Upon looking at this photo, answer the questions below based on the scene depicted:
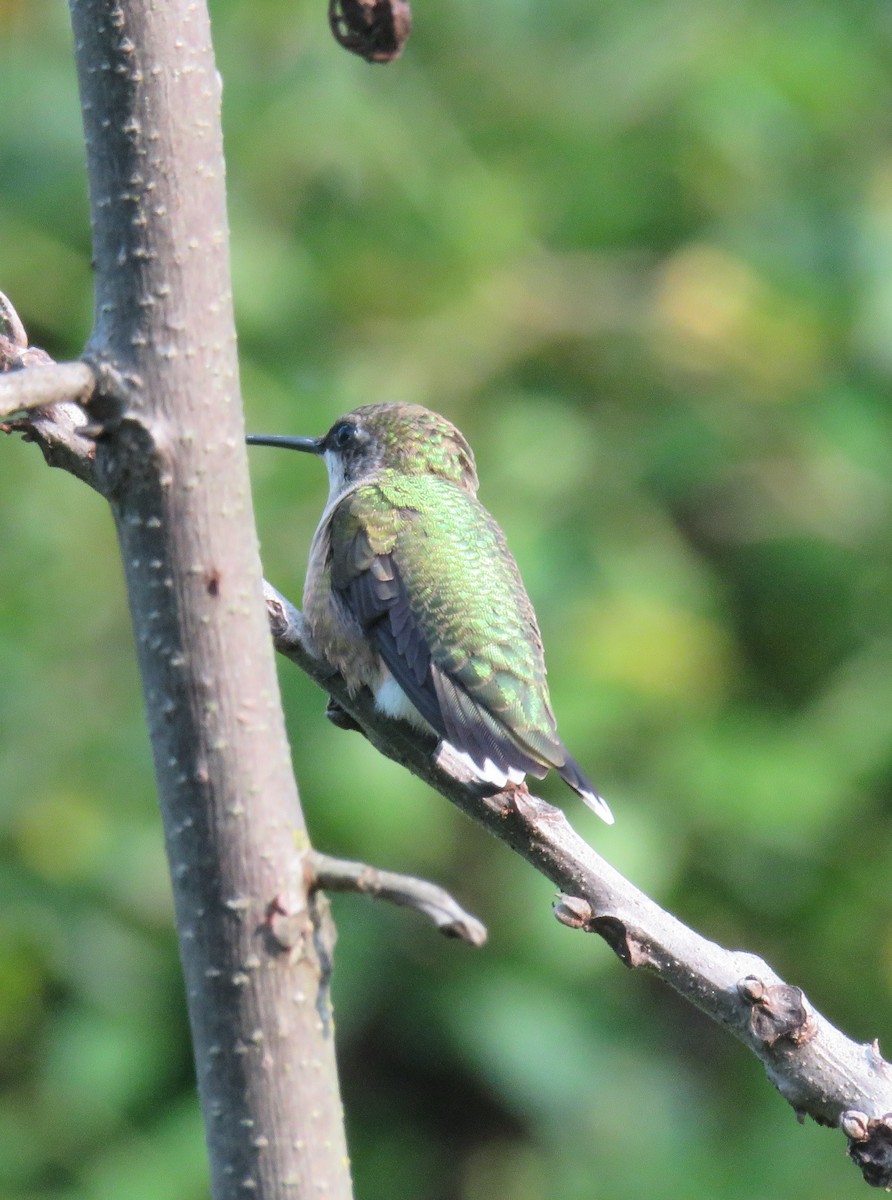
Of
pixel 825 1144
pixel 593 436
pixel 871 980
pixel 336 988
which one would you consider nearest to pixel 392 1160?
pixel 336 988

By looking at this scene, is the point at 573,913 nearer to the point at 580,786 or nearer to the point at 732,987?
the point at 732,987

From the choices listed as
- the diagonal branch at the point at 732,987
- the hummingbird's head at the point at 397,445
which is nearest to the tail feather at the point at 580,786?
the diagonal branch at the point at 732,987

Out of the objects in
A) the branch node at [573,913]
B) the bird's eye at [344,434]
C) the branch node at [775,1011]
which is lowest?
the branch node at [775,1011]

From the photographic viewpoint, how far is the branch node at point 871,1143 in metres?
1.64

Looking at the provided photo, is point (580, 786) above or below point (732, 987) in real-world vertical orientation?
above

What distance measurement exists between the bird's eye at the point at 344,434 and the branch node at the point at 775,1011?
8.32 ft

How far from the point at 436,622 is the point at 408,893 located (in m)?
1.74

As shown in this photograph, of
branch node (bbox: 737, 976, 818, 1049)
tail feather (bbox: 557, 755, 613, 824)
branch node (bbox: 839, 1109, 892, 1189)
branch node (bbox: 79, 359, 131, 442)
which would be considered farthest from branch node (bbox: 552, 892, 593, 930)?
tail feather (bbox: 557, 755, 613, 824)

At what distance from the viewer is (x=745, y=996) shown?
168 centimetres

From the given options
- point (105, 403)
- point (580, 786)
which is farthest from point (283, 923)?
point (580, 786)

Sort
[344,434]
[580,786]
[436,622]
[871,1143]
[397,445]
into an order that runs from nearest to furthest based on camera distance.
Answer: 1. [871,1143]
2. [580,786]
3. [436,622]
4. [397,445]
5. [344,434]

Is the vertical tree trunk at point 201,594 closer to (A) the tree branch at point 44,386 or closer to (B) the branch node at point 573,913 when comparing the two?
(A) the tree branch at point 44,386

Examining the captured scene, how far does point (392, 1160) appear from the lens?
513cm

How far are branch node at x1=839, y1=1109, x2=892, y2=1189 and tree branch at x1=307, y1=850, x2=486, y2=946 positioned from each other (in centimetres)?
66
